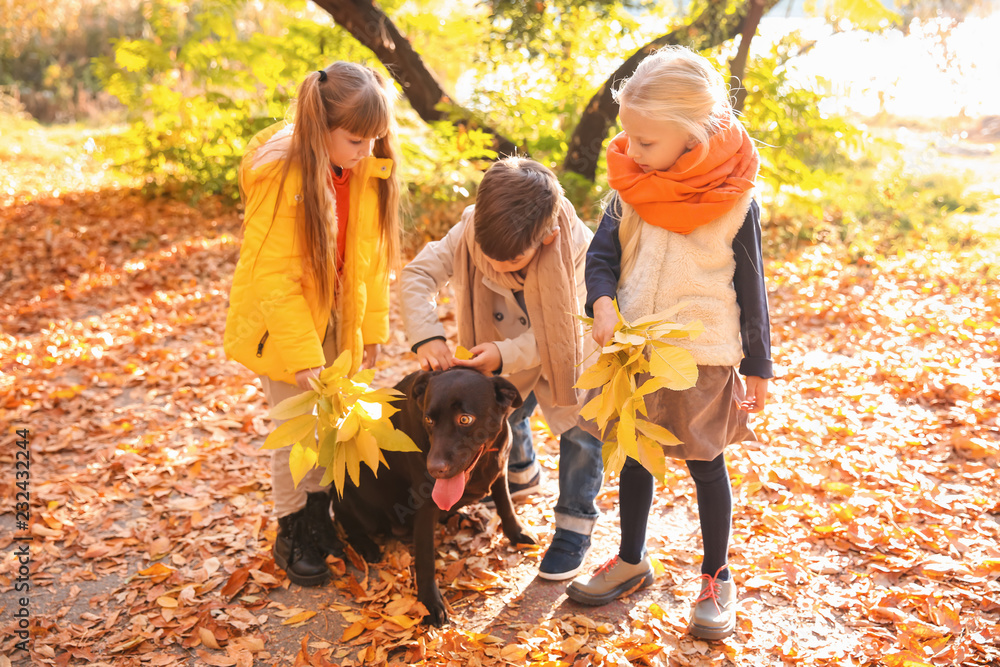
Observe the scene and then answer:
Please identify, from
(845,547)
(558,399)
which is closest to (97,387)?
(558,399)

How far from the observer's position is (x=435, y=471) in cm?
245

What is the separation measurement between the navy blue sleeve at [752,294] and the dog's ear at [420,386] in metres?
1.18

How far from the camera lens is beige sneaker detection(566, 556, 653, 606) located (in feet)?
9.43

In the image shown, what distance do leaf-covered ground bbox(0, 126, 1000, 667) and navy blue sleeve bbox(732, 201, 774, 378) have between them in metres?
1.18

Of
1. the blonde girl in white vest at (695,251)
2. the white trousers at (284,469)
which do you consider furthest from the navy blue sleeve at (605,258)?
the white trousers at (284,469)

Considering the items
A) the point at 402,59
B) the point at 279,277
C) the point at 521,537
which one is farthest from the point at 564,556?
the point at 402,59

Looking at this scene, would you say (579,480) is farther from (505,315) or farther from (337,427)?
(337,427)

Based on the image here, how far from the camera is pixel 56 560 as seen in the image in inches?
132

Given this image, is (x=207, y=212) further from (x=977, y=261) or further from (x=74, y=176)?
(x=977, y=261)

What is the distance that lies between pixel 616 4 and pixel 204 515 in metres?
6.35

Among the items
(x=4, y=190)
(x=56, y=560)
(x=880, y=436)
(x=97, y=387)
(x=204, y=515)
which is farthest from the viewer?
(x=4, y=190)

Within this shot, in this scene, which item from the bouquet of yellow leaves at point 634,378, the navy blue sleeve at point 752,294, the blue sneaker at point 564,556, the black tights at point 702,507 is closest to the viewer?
the bouquet of yellow leaves at point 634,378

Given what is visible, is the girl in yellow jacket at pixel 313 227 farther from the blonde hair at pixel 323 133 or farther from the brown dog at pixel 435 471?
the brown dog at pixel 435 471

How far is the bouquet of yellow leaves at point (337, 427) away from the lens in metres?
2.42
